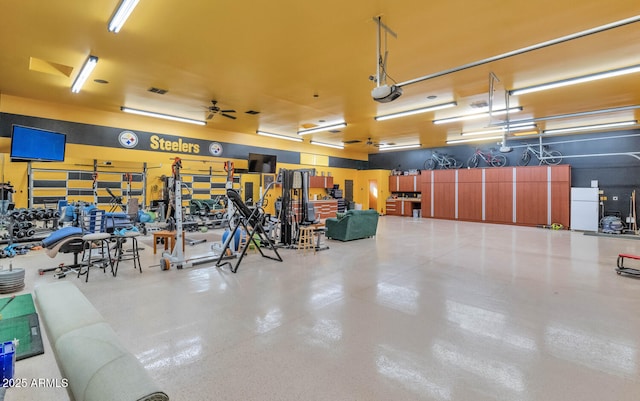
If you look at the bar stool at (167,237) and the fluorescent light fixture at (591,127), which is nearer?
the bar stool at (167,237)

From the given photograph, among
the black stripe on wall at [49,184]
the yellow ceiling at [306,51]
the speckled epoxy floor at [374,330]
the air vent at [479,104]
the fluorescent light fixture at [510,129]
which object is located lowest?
the speckled epoxy floor at [374,330]

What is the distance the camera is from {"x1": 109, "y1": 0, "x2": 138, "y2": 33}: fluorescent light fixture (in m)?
3.35

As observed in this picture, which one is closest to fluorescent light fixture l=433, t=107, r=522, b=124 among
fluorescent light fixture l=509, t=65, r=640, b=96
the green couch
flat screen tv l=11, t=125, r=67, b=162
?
fluorescent light fixture l=509, t=65, r=640, b=96

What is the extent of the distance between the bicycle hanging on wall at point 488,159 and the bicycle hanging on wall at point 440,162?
66cm

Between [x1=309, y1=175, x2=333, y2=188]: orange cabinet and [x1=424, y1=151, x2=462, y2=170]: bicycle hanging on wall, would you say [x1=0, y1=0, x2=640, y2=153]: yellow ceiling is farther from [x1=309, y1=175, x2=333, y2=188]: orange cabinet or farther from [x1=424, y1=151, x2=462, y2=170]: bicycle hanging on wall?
[x1=424, y1=151, x2=462, y2=170]: bicycle hanging on wall

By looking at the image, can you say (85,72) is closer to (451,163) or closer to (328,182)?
(328,182)

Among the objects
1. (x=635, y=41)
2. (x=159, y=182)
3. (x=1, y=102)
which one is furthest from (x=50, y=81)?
(x=635, y=41)

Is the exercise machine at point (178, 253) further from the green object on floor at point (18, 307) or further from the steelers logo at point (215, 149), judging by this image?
the steelers logo at point (215, 149)

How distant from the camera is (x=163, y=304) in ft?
11.5

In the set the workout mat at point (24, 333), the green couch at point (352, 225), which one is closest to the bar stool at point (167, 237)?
the workout mat at point (24, 333)

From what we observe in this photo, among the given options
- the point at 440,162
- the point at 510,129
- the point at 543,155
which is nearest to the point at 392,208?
the point at 440,162

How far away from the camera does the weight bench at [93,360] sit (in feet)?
4.56

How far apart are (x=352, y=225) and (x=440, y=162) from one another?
8.75 m

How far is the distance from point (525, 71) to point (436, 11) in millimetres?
2847
